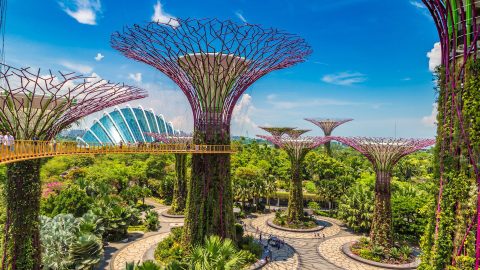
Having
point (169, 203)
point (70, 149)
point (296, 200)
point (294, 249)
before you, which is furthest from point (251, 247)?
point (169, 203)

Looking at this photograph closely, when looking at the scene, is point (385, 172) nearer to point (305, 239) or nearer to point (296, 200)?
point (305, 239)

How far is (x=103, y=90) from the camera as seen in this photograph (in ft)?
51.1

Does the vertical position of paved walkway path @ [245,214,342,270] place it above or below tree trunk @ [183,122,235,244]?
below

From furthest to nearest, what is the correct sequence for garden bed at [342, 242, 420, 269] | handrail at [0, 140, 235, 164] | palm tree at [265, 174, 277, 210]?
palm tree at [265, 174, 277, 210]
garden bed at [342, 242, 420, 269]
handrail at [0, 140, 235, 164]

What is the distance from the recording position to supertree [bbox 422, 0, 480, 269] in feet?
29.5

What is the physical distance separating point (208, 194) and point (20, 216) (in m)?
9.00

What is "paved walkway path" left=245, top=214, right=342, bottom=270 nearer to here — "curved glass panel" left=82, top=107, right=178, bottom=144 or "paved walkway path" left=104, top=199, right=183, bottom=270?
"paved walkway path" left=104, top=199, right=183, bottom=270

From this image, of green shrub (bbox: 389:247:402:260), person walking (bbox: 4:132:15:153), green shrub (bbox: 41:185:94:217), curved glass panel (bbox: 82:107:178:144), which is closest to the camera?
person walking (bbox: 4:132:15:153)

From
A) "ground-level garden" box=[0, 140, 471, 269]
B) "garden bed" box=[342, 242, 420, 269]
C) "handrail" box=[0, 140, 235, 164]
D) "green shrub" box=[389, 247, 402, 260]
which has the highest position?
"handrail" box=[0, 140, 235, 164]

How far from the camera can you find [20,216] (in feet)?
42.2

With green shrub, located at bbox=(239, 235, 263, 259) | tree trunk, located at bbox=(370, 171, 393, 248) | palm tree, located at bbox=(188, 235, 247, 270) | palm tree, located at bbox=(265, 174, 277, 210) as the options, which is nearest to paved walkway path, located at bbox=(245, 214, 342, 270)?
palm tree, located at bbox=(265, 174, 277, 210)

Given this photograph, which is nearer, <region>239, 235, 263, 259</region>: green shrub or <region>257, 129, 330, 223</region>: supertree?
<region>239, 235, 263, 259</region>: green shrub

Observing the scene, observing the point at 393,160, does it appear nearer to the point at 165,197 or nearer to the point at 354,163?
the point at 165,197

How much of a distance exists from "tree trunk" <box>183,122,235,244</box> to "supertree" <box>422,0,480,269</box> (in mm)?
10755
